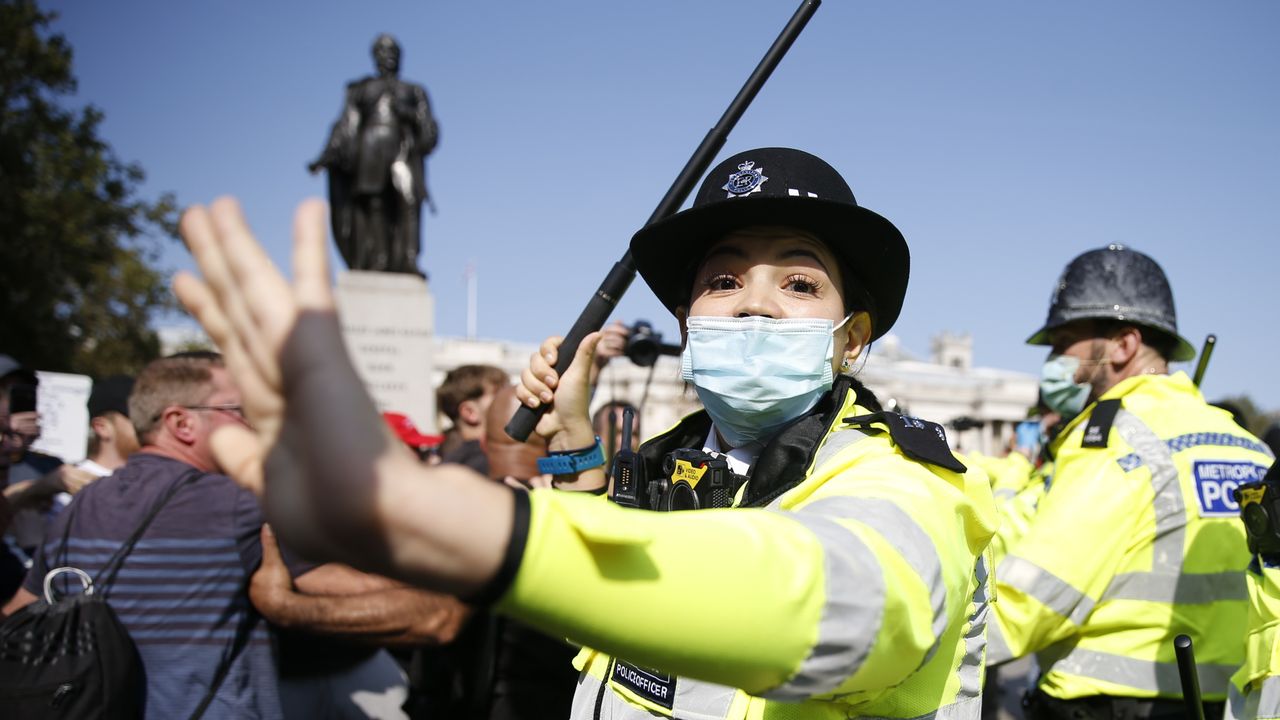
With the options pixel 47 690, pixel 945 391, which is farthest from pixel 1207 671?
pixel 945 391

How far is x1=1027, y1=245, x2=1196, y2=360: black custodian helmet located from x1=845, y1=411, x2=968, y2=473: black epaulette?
102 inches

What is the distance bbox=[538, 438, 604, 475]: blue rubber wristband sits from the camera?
3.06m

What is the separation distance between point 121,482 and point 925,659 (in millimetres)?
3122

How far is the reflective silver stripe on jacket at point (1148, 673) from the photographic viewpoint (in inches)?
124

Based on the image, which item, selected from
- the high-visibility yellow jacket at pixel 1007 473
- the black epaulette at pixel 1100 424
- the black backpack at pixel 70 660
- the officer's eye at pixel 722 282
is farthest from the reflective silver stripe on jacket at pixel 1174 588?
the high-visibility yellow jacket at pixel 1007 473

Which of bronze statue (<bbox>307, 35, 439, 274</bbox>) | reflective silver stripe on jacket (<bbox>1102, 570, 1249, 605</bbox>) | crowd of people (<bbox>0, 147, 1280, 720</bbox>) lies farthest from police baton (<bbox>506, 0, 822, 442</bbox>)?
bronze statue (<bbox>307, 35, 439, 274</bbox>)

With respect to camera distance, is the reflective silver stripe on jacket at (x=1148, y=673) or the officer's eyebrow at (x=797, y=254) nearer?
the officer's eyebrow at (x=797, y=254)

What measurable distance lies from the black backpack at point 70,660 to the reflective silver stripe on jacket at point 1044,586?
2855 mm

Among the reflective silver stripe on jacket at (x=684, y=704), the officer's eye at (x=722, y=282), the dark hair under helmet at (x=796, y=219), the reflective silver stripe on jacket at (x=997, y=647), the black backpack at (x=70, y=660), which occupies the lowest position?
the black backpack at (x=70, y=660)

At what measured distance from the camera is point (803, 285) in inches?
78.9

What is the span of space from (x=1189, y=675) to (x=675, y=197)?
201 centimetres

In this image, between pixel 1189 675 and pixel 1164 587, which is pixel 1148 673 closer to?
pixel 1164 587

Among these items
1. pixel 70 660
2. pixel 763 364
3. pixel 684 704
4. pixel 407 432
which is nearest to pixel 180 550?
pixel 70 660

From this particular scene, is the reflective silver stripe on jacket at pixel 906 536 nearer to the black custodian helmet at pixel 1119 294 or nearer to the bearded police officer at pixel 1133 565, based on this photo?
the bearded police officer at pixel 1133 565
